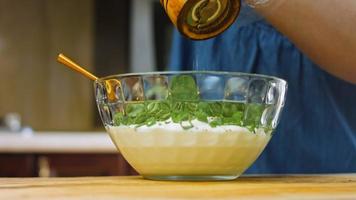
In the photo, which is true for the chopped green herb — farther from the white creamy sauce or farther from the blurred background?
the blurred background

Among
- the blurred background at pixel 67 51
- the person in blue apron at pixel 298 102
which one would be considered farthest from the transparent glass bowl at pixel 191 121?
the blurred background at pixel 67 51

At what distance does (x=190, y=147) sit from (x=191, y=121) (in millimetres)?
21

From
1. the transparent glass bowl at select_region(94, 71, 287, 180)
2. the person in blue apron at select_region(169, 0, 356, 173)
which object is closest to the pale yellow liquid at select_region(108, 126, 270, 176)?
the transparent glass bowl at select_region(94, 71, 287, 180)

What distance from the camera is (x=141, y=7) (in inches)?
95.3

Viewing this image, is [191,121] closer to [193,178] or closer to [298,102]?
[193,178]

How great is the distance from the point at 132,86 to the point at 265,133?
0.39 ft

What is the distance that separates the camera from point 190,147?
1.60ft

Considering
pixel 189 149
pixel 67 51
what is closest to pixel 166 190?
pixel 189 149

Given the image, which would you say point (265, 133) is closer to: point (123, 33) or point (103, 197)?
point (103, 197)

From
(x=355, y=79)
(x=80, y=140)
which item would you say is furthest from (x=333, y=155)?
(x=80, y=140)

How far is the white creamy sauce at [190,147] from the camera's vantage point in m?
0.48

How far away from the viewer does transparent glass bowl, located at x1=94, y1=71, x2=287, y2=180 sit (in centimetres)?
49

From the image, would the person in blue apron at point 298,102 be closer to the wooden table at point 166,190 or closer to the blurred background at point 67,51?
the wooden table at point 166,190

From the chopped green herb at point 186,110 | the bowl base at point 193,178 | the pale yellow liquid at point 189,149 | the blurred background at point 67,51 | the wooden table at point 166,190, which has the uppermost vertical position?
the blurred background at point 67,51
